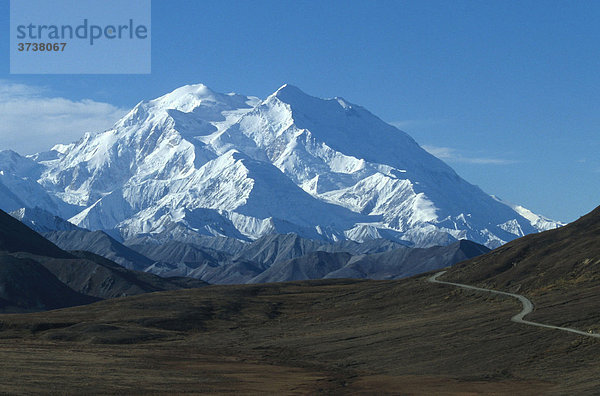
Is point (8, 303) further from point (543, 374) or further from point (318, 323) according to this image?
point (543, 374)

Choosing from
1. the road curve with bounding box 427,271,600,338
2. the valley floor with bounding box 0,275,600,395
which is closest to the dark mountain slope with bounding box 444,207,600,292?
the road curve with bounding box 427,271,600,338

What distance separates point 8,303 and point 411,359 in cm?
12138

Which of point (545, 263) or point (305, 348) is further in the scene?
point (545, 263)

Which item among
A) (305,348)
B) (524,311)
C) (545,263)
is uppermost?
(545,263)

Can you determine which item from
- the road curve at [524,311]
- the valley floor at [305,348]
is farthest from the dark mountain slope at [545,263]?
the valley floor at [305,348]

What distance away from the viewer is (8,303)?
192250 millimetres

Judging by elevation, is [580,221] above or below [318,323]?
above

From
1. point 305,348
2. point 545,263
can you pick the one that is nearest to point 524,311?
point 305,348

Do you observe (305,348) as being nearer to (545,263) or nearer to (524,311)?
(524,311)

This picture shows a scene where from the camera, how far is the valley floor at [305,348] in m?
77.2

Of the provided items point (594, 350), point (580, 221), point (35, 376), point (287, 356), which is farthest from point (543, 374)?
point (580, 221)

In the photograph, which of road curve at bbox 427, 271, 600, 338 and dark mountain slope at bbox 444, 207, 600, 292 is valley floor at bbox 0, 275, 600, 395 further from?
dark mountain slope at bbox 444, 207, 600, 292

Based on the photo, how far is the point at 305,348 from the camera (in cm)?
10669

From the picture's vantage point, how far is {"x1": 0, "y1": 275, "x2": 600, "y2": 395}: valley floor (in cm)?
7725
